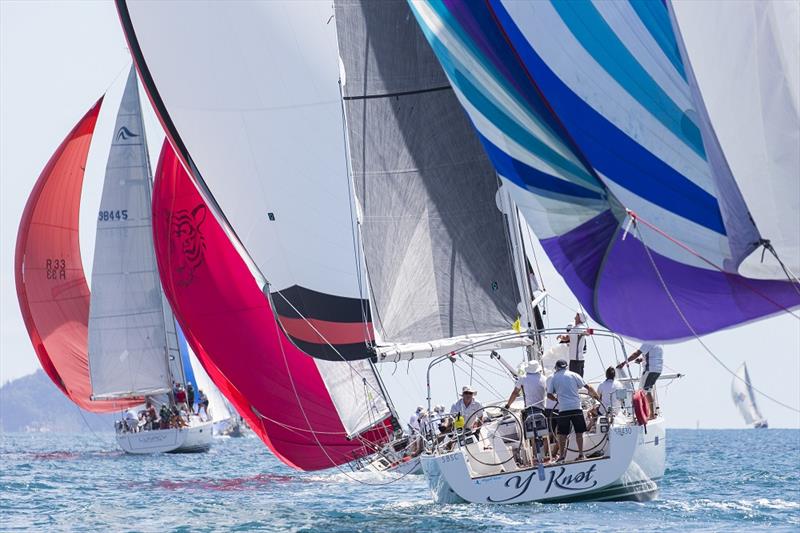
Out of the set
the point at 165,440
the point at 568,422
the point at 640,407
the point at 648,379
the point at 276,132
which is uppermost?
the point at 276,132

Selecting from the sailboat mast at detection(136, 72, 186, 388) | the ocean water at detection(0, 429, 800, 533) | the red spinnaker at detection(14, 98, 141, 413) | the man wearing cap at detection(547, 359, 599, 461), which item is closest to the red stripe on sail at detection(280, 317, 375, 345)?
the ocean water at detection(0, 429, 800, 533)

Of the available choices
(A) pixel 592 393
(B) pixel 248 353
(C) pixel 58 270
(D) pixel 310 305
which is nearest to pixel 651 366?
(A) pixel 592 393

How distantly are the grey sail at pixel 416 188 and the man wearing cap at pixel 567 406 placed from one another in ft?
6.35

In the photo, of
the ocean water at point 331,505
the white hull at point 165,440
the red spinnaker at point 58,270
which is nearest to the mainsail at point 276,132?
the ocean water at point 331,505

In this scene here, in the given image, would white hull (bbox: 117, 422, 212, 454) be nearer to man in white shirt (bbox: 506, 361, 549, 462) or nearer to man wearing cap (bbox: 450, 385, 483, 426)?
man wearing cap (bbox: 450, 385, 483, 426)

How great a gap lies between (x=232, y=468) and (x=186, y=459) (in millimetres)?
4692

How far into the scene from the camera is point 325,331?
1675cm

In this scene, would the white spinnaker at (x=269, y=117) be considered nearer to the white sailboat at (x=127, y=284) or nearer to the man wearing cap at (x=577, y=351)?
the man wearing cap at (x=577, y=351)

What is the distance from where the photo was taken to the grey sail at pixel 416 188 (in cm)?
1598

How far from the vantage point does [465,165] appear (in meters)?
16.2

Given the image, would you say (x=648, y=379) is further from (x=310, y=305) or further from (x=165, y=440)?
(x=165, y=440)

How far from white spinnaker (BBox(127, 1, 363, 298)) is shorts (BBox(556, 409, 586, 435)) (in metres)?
3.88

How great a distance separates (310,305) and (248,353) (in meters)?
6.34

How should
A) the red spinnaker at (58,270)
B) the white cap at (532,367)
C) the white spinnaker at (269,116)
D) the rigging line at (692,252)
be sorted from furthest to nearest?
the red spinnaker at (58,270) → the white spinnaker at (269,116) → the white cap at (532,367) → the rigging line at (692,252)
